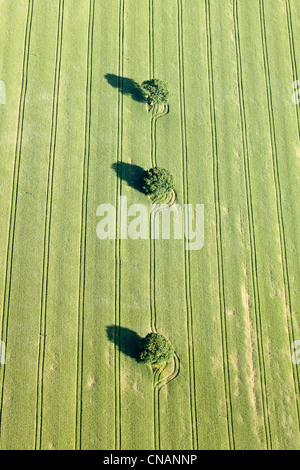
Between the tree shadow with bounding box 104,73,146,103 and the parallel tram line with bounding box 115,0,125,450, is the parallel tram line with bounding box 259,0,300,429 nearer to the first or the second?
the tree shadow with bounding box 104,73,146,103

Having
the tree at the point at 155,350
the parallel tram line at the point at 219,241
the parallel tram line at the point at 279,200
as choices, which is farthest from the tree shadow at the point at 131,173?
the tree at the point at 155,350

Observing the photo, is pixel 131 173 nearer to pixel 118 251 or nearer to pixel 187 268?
pixel 118 251

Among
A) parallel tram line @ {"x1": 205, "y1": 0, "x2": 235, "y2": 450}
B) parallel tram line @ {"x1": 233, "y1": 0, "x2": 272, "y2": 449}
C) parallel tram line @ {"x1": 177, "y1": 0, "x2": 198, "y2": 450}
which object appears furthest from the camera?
parallel tram line @ {"x1": 233, "y1": 0, "x2": 272, "y2": 449}

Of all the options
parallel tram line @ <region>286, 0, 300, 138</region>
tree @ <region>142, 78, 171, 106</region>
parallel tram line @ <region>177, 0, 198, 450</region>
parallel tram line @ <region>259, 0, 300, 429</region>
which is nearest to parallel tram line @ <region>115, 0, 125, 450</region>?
tree @ <region>142, 78, 171, 106</region>

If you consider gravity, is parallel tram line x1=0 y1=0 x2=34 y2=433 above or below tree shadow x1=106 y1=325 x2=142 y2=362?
above

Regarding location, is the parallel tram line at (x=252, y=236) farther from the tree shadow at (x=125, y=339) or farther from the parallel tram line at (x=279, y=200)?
the tree shadow at (x=125, y=339)

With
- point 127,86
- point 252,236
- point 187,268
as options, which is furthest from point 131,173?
point 252,236

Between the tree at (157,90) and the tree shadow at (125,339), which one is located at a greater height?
the tree at (157,90)
